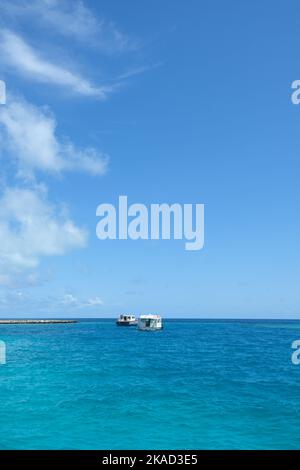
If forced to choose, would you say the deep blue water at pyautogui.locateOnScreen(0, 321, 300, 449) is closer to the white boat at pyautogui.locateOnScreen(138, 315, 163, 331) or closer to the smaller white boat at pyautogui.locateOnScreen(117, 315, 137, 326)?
the white boat at pyautogui.locateOnScreen(138, 315, 163, 331)

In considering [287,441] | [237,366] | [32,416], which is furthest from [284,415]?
[237,366]

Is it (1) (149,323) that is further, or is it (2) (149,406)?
(1) (149,323)

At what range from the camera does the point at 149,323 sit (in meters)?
123

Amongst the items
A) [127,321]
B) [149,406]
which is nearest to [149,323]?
[127,321]

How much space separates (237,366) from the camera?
4859 cm

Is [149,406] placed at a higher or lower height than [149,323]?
higher

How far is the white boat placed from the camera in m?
124

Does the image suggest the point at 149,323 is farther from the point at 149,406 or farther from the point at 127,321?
the point at 149,406

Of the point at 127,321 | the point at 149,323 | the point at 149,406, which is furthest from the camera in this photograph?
the point at 127,321

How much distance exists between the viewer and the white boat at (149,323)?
12362cm

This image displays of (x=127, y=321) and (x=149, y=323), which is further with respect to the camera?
(x=127, y=321)

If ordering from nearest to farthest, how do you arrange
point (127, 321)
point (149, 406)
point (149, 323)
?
point (149, 406), point (149, 323), point (127, 321)
